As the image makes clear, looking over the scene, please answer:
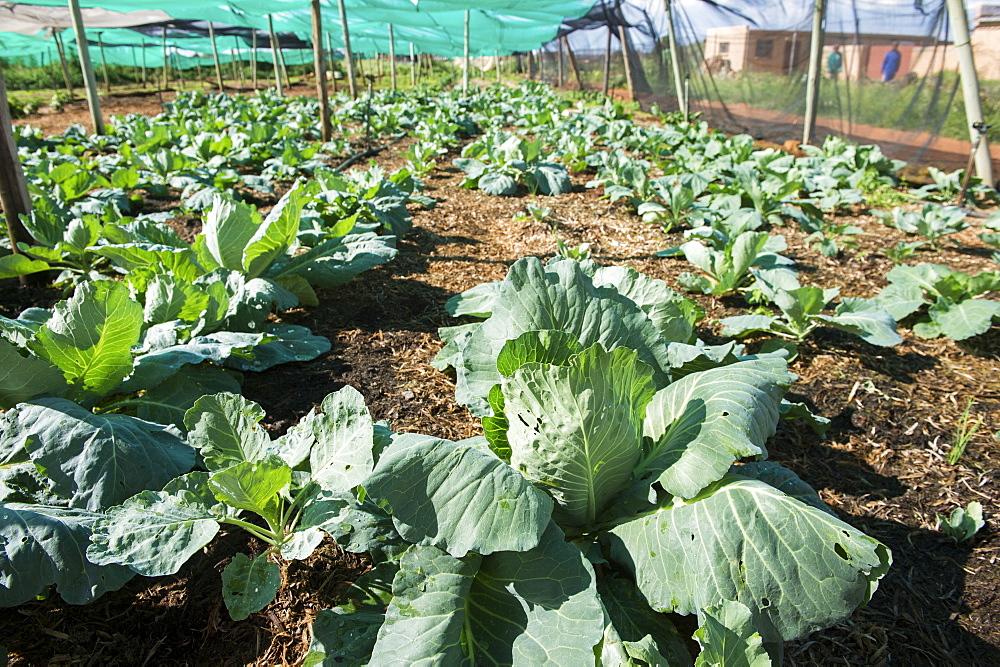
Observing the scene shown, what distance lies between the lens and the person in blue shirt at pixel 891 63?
7988mm

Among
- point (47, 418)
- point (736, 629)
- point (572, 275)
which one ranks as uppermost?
point (572, 275)

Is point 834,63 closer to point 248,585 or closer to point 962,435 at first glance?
point 962,435

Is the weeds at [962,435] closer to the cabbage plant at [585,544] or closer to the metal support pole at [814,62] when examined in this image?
the cabbage plant at [585,544]

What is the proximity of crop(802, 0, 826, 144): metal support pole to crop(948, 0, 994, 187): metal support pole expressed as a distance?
1943 mm

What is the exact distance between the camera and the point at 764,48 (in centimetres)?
1100

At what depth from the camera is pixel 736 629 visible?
1223 mm

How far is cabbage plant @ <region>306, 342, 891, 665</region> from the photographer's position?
131cm

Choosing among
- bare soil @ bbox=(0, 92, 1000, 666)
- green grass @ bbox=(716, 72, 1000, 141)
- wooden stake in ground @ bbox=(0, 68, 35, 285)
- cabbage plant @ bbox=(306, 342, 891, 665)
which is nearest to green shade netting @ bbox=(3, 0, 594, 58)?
green grass @ bbox=(716, 72, 1000, 141)

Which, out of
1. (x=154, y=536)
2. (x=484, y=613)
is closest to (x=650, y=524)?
(x=484, y=613)

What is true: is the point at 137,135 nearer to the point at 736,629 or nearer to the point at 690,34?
the point at 736,629

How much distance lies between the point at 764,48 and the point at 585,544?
12136 mm

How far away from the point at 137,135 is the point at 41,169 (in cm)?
356

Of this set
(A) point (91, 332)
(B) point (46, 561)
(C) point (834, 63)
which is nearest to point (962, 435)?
(B) point (46, 561)

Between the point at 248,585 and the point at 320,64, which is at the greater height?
the point at 320,64
